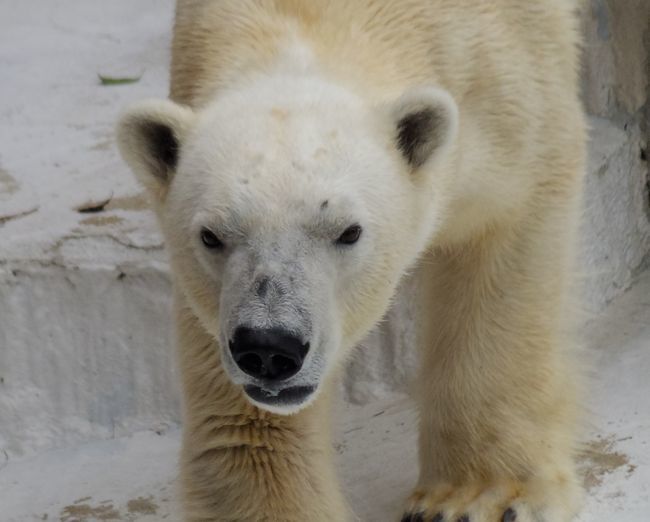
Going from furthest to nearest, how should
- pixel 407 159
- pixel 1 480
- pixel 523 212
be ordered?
pixel 1 480
pixel 523 212
pixel 407 159

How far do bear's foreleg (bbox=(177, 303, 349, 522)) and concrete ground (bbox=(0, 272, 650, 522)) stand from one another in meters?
0.41

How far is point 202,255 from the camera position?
7.53 ft

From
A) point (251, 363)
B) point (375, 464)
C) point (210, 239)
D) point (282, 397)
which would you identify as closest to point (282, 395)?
point (282, 397)

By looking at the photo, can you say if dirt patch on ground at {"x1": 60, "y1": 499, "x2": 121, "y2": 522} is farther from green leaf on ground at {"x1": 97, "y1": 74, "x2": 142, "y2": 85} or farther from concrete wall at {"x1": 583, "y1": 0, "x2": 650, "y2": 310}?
green leaf on ground at {"x1": 97, "y1": 74, "x2": 142, "y2": 85}

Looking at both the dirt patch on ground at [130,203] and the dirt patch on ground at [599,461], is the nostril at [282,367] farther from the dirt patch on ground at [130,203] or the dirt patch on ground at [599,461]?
the dirt patch on ground at [130,203]

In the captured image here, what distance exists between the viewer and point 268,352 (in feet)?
6.88

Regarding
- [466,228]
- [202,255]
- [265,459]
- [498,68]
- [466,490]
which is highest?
[498,68]

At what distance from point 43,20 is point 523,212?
3.21 meters

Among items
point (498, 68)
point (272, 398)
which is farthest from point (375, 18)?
point (272, 398)

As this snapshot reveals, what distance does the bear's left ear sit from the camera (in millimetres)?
2314

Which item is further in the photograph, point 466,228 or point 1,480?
point 1,480

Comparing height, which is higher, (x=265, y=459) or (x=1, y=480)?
(x=265, y=459)

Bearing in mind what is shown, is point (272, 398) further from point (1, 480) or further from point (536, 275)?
point (1, 480)

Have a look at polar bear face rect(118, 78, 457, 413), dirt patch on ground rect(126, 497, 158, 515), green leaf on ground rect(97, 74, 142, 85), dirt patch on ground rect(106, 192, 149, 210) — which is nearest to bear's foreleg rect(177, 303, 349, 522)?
polar bear face rect(118, 78, 457, 413)
